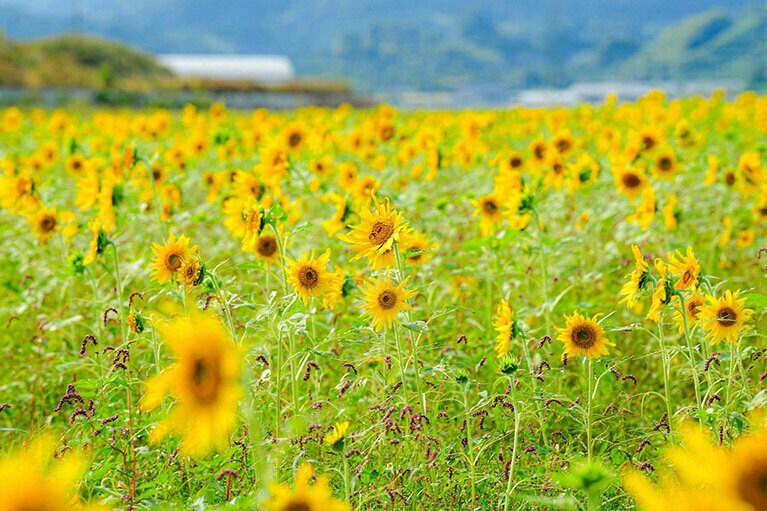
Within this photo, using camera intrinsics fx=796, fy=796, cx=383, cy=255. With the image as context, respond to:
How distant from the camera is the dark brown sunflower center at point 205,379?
996 mm

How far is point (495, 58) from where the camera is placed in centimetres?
11538

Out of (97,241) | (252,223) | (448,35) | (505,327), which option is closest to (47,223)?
(97,241)

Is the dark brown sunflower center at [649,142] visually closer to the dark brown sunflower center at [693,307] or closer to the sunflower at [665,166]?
the sunflower at [665,166]

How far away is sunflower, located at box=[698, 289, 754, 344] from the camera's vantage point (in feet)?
5.56

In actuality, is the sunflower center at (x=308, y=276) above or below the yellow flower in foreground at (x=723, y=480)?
below

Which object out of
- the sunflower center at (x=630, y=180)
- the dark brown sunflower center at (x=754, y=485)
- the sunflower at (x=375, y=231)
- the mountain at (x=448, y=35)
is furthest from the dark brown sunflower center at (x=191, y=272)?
the mountain at (x=448, y=35)

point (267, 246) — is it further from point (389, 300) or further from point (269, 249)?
point (389, 300)

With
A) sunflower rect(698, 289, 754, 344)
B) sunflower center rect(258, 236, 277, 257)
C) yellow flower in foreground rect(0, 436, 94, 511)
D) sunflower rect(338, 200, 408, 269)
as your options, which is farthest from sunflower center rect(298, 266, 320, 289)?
yellow flower in foreground rect(0, 436, 94, 511)

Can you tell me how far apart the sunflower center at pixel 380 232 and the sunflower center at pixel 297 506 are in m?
0.84

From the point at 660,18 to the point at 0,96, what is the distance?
155 meters

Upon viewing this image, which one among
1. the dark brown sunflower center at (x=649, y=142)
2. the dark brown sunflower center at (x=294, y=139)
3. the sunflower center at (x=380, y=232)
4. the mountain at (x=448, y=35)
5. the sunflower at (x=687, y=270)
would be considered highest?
the mountain at (x=448, y=35)

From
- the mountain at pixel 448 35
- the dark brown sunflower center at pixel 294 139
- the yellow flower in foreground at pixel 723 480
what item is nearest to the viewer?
the yellow flower in foreground at pixel 723 480

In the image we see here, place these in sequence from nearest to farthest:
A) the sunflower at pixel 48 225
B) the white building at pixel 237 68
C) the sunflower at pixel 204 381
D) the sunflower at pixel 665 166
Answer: the sunflower at pixel 204 381 < the sunflower at pixel 48 225 < the sunflower at pixel 665 166 < the white building at pixel 237 68

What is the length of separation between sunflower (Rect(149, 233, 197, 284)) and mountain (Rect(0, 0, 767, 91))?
6194 centimetres
